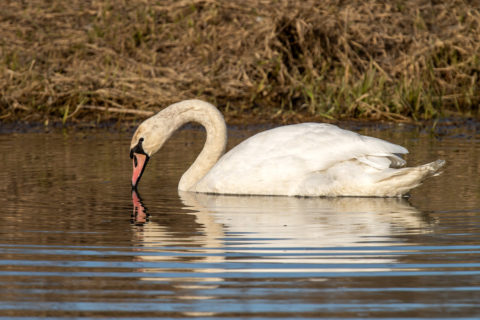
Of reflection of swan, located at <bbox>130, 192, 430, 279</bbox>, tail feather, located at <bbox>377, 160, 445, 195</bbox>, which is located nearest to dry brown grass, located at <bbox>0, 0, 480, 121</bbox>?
tail feather, located at <bbox>377, 160, 445, 195</bbox>

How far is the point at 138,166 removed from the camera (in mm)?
8938

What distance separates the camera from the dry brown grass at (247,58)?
46.5 ft

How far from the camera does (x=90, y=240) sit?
241 inches

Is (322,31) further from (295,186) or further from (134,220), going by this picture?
(134,220)

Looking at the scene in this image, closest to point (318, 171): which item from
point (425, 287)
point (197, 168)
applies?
point (197, 168)

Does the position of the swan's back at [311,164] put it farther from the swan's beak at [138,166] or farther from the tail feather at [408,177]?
the swan's beak at [138,166]

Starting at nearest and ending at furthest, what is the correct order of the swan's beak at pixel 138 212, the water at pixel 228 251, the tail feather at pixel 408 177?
the water at pixel 228 251
the swan's beak at pixel 138 212
the tail feather at pixel 408 177

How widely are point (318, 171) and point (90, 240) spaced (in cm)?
242

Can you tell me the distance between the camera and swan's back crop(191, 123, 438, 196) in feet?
25.9

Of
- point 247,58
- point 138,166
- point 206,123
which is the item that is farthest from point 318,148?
point 247,58

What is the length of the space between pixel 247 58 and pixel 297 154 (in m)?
7.19

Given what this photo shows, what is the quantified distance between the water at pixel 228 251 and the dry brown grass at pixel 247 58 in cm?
470

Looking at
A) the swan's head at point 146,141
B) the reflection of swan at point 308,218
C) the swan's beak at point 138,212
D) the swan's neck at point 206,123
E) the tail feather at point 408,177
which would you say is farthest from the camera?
the swan's neck at point 206,123

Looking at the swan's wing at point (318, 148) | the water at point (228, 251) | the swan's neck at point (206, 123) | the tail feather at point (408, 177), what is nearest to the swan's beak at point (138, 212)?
the water at point (228, 251)
